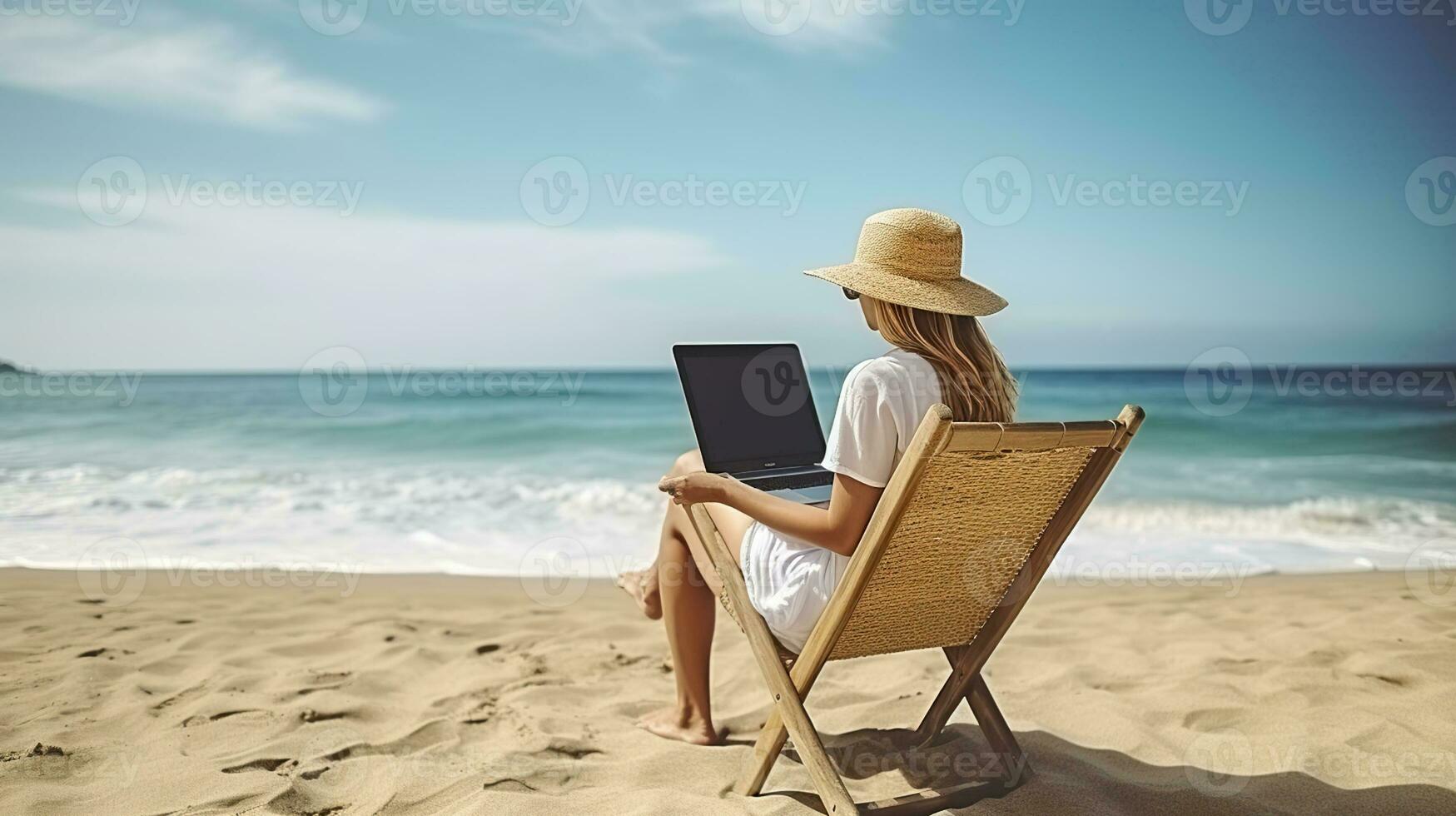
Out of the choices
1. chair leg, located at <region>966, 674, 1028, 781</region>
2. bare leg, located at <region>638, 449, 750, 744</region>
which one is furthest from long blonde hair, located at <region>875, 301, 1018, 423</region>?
chair leg, located at <region>966, 674, 1028, 781</region>

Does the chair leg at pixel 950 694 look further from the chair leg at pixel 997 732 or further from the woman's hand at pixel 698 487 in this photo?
the woman's hand at pixel 698 487

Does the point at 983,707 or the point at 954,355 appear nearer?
the point at 954,355

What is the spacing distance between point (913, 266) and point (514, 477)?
33.6 ft

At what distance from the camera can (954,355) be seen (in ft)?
7.54

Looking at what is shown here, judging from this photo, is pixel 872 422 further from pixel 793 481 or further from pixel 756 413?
pixel 756 413

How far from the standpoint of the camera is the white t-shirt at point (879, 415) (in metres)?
2.19

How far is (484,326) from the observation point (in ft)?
78.2

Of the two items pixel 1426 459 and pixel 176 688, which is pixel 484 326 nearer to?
pixel 1426 459

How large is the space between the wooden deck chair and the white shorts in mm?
40

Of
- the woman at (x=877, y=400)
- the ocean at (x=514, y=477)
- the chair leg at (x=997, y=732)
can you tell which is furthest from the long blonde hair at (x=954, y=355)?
the ocean at (x=514, y=477)

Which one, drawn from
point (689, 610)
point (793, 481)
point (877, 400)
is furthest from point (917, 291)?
point (689, 610)

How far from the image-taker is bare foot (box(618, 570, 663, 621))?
310 centimetres

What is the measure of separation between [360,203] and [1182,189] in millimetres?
15966

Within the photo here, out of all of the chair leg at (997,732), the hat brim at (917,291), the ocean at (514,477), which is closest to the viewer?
the hat brim at (917,291)
